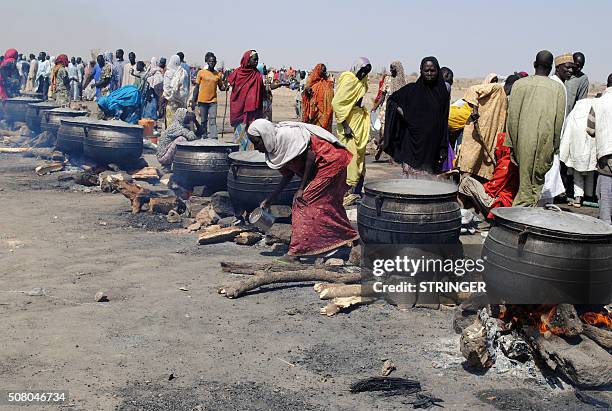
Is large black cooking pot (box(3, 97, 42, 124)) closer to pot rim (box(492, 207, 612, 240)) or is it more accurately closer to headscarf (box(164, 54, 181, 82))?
headscarf (box(164, 54, 181, 82))

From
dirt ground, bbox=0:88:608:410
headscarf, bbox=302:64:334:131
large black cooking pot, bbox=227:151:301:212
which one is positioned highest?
headscarf, bbox=302:64:334:131

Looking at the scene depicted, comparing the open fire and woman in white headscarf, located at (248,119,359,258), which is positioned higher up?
woman in white headscarf, located at (248,119,359,258)

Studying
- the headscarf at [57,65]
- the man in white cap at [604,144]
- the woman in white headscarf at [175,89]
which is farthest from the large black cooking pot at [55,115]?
the man in white cap at [604,144]

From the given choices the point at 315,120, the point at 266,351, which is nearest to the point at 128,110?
the point at 315,120

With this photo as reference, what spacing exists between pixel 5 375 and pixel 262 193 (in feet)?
13.2

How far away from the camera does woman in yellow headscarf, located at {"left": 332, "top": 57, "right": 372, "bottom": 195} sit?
866 cm

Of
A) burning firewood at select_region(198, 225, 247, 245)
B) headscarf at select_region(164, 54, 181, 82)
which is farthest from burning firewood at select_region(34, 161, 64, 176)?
burning firewood at select_region(198, 225, 247, 245)

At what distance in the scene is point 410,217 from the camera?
5453 millimetres

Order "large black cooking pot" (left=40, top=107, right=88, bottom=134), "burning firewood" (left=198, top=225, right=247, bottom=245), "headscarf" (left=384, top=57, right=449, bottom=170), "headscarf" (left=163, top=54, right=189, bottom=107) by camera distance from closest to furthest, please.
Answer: "headscarf" (left=384, top=57, right=449, bottom=170) < "burning firewood" (left=198, top=225, right=247, bottom=245) < "large black cooking pot" (left=40, top=107, right=88, bottom=134) < "headscarf" (left=163, top=54, right=189, bottom=107)

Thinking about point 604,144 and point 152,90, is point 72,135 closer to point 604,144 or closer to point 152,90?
point 152,90

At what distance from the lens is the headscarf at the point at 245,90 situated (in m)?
11.2

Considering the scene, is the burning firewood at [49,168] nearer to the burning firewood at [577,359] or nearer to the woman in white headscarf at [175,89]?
the woman in white headscarf at [175,89]

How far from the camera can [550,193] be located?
803 cm

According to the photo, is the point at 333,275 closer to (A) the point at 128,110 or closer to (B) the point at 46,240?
(B) the point at 46,240
